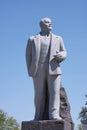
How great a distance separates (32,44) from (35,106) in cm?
159

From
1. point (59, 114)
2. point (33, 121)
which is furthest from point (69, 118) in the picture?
point (33, 121)

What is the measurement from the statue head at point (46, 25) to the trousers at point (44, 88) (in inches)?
37.0

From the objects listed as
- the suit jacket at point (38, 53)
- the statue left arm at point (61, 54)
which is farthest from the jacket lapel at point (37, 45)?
the statue left arm at point (61, 54)

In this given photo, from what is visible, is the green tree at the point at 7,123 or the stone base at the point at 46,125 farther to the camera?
the green tree at the point at 7,123

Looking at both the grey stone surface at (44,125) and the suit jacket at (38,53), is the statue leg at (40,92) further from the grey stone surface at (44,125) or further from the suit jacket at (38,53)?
the grey stone surface at (44,125)

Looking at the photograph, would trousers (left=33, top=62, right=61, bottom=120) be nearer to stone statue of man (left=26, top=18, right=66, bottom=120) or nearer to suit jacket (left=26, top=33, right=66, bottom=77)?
stone statue of man (left=26, top=18, right=66, bottom=120)

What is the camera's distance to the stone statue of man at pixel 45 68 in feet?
32.0

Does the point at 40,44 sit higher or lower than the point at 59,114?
higher

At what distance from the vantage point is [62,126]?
9.19 m

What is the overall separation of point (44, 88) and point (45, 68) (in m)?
0.51

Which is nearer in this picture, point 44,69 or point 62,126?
point 62,126

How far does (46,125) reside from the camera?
9.38 m

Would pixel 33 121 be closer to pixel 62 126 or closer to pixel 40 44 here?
pixel 62 126

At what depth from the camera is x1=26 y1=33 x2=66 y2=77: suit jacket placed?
32.3 ft
